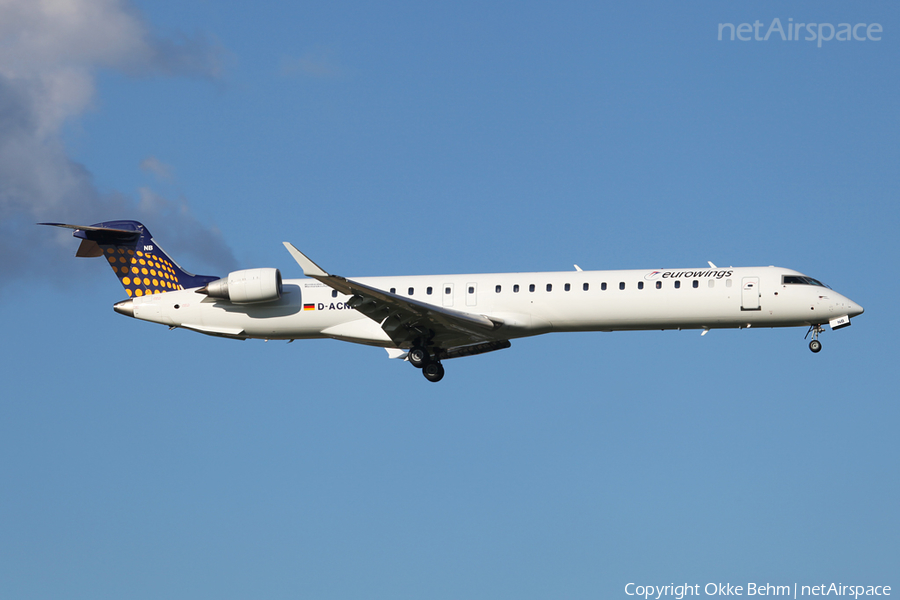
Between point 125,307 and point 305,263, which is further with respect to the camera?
point 125,307

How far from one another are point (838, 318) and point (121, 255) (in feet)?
68.0

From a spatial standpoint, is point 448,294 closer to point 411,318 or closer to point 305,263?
point 411,318

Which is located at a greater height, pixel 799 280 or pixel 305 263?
pixel 799 280

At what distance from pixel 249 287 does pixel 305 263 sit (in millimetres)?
4610

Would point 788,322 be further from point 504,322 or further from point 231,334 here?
point 231,334

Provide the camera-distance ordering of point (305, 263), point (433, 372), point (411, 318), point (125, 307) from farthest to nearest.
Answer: point (125, 307), point (433, 372), point (411, 318), point (305, 263)

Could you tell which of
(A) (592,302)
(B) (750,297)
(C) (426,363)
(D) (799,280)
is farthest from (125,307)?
(D) (799,280)

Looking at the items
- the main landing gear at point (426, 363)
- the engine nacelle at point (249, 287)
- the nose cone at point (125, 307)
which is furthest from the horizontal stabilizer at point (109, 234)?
the main landing gear at point (426, 363)

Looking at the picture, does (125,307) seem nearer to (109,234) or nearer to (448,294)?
(109,234)

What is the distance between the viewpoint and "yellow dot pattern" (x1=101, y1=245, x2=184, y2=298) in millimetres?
31891

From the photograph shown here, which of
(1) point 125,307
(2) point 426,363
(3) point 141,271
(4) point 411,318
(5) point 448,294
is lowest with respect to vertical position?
(2) point 426,363

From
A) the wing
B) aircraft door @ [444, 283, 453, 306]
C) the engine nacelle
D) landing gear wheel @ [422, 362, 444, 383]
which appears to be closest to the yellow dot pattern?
the engine nacelle

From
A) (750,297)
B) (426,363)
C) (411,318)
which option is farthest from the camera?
(426,363)

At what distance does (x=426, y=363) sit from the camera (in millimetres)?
30453
